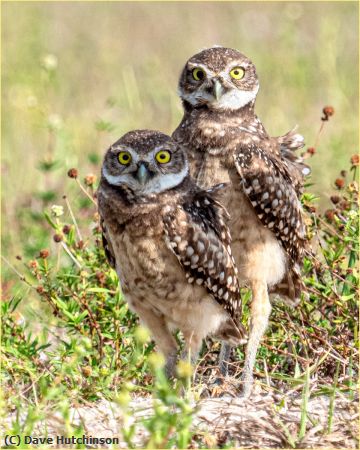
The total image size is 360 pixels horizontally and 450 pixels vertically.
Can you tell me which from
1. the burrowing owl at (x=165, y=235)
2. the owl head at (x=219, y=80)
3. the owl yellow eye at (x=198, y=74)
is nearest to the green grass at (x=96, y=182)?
the burrowing owl at (x=165, y=235)

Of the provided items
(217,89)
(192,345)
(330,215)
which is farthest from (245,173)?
(192,345)

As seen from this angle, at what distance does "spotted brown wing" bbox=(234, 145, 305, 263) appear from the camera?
17.2 ft

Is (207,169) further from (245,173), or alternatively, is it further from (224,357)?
(224,357)

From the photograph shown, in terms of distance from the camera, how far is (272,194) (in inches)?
208

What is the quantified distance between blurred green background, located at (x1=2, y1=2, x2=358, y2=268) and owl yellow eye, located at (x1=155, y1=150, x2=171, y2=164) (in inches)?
73.1

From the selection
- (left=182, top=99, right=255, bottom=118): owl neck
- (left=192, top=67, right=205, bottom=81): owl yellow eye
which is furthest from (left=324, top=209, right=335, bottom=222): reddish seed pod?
(left=192, top=67, right=205, bottom=81): owl yellow eye

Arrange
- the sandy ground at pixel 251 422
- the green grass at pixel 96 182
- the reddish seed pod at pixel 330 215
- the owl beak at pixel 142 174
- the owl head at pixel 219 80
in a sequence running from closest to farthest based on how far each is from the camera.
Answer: the sandy ground at pixel 251 422, the owl beak at pixel 142 174, the green grass at pixel 96 182, the owl head at pixel 219 80, the reddish seed pod at pixel 330 215

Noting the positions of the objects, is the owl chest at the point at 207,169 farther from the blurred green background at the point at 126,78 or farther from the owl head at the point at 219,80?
the blurred green background at the point at 126,78

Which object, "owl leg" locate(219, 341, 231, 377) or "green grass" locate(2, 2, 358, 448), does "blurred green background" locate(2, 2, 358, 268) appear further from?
"owl leg" locate(219, 341, 231, 377)

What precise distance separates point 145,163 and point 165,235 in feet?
1.15

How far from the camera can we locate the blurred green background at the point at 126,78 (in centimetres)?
902

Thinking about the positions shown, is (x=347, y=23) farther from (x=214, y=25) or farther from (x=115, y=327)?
(x=115, y=327)

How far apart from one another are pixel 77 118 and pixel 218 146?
6.42m

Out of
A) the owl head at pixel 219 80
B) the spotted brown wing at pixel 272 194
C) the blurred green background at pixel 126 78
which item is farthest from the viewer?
the blurred green background at pixel 126 78
